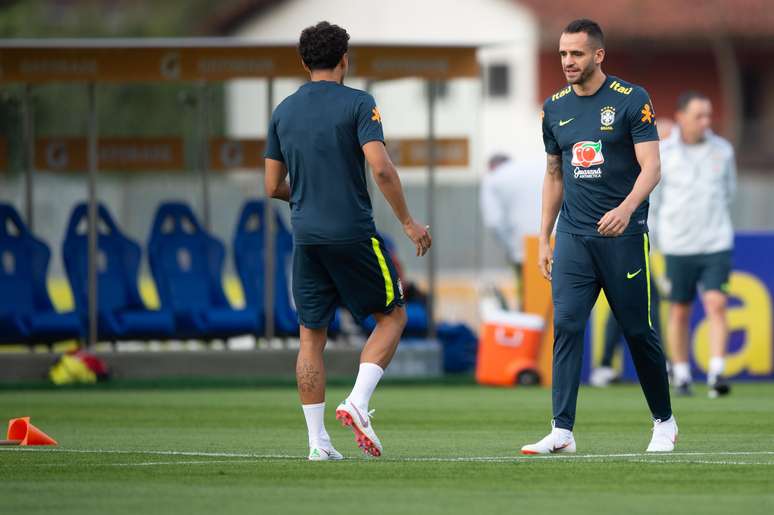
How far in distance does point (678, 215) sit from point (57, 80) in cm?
583

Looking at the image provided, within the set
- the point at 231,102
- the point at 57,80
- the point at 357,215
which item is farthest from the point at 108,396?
the point at 231,102

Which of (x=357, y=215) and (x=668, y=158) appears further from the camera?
(x=668, y=158)

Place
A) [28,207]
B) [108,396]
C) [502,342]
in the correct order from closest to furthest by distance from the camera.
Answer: [108,396] < [502,342] < [28,207]

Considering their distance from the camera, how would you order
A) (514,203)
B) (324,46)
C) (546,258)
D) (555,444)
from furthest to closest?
(514,203) < (546,258) < (555,444) < (324,46)

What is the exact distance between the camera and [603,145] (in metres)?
9.45

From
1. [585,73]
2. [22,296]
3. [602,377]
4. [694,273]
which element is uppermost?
[585,73]

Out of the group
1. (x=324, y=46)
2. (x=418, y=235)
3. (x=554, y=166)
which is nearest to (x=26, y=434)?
(x=418, y=235)

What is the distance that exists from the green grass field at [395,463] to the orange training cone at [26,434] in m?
0.13

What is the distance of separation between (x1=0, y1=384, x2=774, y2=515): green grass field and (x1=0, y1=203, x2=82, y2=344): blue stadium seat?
3214mm

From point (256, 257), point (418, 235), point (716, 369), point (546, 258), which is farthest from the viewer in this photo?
point (256, 257)

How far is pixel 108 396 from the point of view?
14984mm

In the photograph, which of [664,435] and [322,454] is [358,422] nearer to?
[322,454]

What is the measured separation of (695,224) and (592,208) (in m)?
5.70

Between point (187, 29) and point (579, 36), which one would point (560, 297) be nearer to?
point (579, 36)
